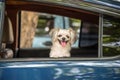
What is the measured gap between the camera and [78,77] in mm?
3182

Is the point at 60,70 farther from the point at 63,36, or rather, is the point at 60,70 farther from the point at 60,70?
the point at 63,36

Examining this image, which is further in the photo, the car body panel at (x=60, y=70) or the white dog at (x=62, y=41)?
the white dog at (x=62, y=41)

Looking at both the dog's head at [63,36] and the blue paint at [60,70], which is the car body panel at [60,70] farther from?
the dog's head at [63,36]

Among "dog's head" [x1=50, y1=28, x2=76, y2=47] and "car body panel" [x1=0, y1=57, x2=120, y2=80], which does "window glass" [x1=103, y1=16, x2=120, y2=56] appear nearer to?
"car body panel" [x1=0, y1=57, x2=120, y2=80]

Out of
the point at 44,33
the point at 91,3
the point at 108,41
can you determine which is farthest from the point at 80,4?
the point at 44,33

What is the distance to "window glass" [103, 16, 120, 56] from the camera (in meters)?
3.29

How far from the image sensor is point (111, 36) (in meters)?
3.31

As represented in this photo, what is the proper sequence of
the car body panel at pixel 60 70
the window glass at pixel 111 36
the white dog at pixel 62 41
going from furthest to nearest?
the white dog at pixel 62 41 < the window glass at pixel 111 36 < the car body panel at pixel 60 70

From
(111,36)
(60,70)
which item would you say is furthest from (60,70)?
(111,36)

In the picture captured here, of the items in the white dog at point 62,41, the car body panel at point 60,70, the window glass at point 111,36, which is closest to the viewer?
the car body panel at point 60,70

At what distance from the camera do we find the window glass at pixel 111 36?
3295 mm

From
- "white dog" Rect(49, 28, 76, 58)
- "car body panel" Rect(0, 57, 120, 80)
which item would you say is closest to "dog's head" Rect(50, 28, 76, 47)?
"white dog" Rect(49, 28, 76, 58)

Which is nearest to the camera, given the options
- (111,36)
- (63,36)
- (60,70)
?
(60,70)

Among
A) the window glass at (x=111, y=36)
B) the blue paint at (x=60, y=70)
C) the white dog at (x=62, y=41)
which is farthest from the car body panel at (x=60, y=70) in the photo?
the white dog at (x=62, y=41)
